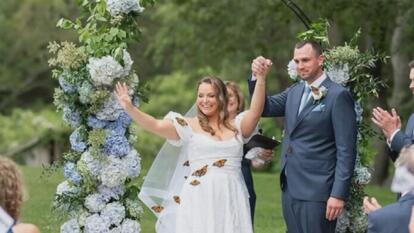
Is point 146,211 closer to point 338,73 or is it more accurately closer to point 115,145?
point 115,145

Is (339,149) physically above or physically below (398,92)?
below

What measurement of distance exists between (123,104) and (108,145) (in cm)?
53

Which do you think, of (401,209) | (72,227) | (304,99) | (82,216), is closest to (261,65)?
(304,99)

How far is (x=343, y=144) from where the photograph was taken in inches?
265

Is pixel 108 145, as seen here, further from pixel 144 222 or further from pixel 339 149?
pixel 144 222

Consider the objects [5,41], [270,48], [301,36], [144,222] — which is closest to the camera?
[301,36]

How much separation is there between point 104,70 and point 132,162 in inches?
28.3

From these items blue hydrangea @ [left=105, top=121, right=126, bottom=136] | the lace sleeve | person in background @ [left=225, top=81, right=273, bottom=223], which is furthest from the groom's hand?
blue hydrangea @ [left=105, top=121, right=126, bottom=136]

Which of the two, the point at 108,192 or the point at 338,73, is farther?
the point at 338,73

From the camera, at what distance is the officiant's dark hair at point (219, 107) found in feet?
22.8

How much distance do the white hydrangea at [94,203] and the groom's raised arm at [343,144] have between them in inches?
67.0

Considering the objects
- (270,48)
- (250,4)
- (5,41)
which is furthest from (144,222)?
(5,41)

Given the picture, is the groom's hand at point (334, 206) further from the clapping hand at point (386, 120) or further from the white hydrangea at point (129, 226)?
the white hydrangea at point (129, 226)

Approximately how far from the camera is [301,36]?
311 inches
